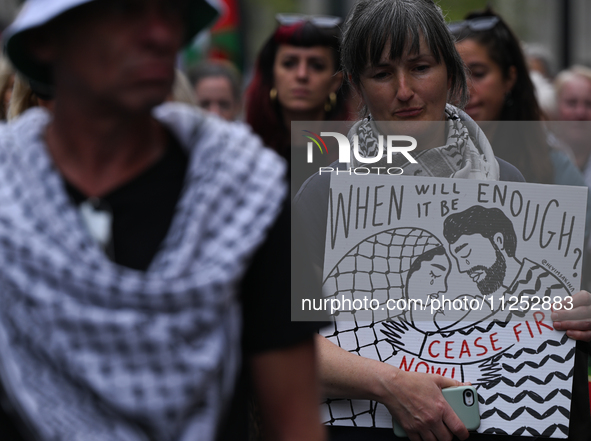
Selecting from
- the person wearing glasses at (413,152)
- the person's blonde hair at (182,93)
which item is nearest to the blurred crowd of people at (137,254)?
the person wearing glasses at (413,152)

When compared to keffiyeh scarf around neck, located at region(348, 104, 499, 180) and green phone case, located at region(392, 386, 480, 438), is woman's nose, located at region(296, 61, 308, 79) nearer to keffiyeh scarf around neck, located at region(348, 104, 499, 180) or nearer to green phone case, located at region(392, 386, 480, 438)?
keffiyeh scarf around neck, located at region(348, 104, 499, 180)

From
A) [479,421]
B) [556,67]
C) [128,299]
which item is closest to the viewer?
[128,299]

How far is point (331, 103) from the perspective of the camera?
4.09 metres

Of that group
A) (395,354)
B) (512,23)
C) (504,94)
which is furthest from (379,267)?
(512,23)

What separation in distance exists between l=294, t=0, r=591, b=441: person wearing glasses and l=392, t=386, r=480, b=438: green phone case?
2 cm

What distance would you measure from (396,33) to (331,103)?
6.62 feet

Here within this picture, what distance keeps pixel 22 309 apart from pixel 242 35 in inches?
616

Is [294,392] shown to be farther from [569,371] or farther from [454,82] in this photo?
[454,82]

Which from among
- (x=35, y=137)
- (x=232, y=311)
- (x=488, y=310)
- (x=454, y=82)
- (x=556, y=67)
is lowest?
(x=556, y=67)

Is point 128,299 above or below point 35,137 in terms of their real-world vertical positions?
below

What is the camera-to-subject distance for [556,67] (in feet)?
48.9

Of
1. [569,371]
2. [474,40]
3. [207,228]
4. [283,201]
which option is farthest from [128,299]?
[474,40]

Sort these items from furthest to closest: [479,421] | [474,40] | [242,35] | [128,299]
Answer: [242,35]
[474,40]
[479,421]
[128,299]

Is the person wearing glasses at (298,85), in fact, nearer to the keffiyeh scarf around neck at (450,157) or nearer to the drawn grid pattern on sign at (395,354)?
the keffiyeh scarf around neck at (450,157)
